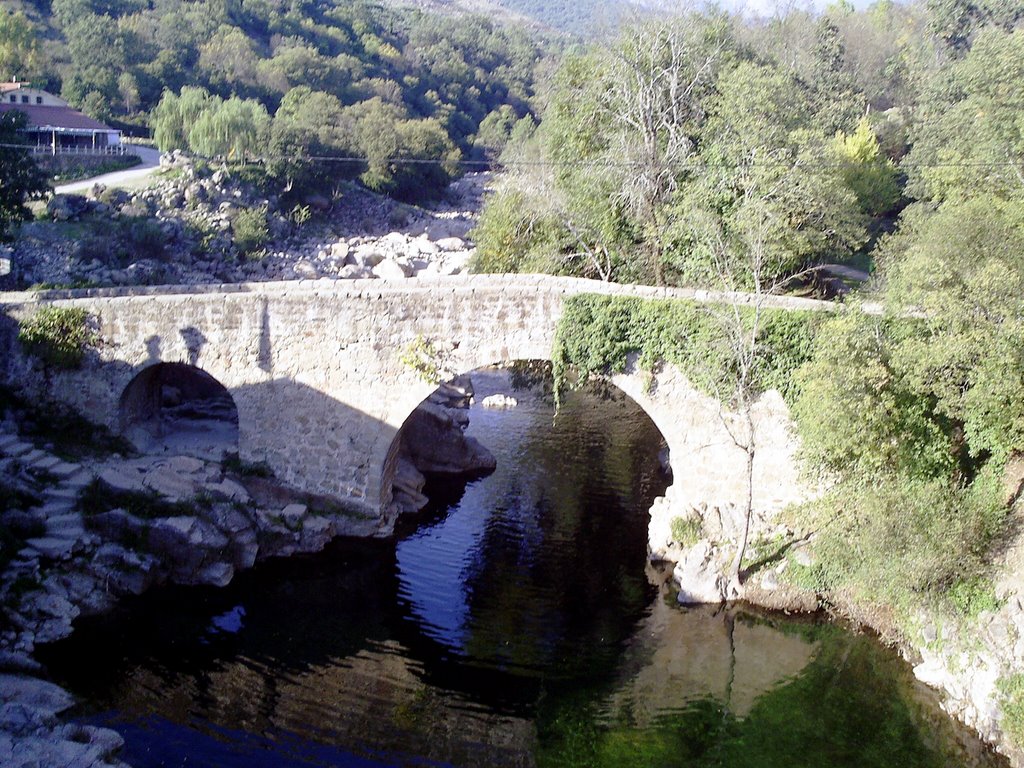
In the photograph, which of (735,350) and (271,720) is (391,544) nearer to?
(271,720)

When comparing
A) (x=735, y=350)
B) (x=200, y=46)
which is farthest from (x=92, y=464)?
(x=200, y=46)

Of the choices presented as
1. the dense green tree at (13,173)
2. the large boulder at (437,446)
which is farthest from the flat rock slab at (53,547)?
the dense green tree at (13,173)

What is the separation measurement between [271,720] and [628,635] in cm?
641

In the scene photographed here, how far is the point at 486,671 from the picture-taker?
15086 millimetres

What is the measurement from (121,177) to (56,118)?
7.32 m

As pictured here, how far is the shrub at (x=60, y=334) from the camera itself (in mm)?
19234

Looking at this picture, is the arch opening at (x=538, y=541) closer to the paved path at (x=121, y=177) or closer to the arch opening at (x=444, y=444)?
the arch opening at (x=444, y=444)

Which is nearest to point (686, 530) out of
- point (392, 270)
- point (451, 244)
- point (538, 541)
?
point (538, 541)

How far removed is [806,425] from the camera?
16.7 meters

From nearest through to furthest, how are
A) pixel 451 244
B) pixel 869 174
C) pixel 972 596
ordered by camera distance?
1. pixel 972 596
2. pixel 869 174
3. pixel 451 244

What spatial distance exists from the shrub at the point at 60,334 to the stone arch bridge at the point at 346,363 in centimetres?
24

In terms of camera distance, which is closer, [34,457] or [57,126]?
[34,457]

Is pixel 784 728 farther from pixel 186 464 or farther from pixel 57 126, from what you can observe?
pixel 57 126

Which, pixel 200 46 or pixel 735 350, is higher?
pixel 200 46
